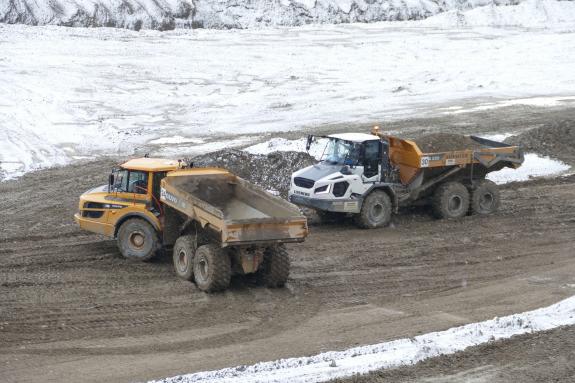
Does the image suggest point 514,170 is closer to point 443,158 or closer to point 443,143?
point 443,143

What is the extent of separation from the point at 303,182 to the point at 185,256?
4580 mm

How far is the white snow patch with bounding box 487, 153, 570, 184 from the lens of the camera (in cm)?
2338

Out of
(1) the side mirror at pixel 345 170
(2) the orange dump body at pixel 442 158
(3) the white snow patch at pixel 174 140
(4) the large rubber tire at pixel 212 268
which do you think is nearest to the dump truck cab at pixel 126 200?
(4) the large rubber tire at pixel 212 268

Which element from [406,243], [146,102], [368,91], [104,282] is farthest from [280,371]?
[368,91]

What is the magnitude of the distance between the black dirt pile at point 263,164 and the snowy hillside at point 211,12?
28609mm

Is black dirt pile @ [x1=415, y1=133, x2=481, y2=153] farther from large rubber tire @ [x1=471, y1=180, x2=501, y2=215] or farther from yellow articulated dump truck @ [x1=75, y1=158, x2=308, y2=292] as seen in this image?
yellow articulated dump truck @ [x1=75, y1=158, x2=308, y2=292]

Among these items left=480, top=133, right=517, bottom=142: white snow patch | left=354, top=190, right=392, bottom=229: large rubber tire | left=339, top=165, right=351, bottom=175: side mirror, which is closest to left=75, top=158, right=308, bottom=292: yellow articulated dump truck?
left=339, top=165, right=351, bottom=175: side mirror

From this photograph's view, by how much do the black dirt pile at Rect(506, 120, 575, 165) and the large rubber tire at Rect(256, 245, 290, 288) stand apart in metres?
13.8

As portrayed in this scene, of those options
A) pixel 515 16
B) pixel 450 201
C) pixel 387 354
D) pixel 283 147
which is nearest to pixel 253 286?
pixel 387 354

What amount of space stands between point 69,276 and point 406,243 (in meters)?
6.60

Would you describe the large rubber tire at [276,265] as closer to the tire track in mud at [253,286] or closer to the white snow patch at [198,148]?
the tire track in mud at [253,286]

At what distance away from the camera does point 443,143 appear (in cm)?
1986

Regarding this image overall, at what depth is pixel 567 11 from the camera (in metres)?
60.2

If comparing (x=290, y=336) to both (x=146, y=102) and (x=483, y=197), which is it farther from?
(x=146, y=102)
